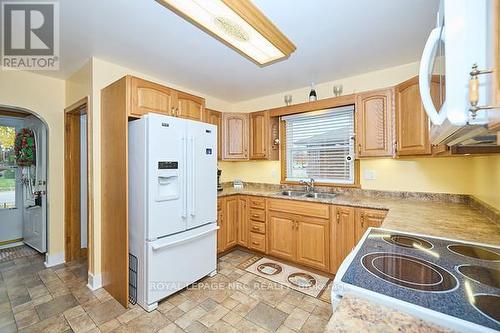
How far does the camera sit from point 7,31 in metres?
1.86

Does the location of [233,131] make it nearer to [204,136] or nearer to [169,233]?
[204,136]

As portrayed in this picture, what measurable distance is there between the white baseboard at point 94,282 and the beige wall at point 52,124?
94cm

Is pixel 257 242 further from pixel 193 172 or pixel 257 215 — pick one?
pixel 193 172

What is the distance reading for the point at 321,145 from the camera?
10.5 ft

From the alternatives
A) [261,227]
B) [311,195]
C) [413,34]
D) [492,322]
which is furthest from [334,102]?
[492,322]

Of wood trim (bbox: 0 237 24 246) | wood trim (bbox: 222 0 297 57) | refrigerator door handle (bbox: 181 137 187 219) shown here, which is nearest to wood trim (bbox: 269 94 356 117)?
wood trim (bbox: 222 0 297 57)

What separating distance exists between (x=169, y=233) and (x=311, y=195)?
188 cm

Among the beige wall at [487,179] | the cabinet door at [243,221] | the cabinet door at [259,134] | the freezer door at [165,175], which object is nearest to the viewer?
the beige wall at [487,179]

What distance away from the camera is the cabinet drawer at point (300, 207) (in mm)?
2530

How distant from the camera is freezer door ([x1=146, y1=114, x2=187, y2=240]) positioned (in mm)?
1949

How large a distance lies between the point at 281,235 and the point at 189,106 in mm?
1960

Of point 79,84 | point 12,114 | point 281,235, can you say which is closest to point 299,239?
point 281,235

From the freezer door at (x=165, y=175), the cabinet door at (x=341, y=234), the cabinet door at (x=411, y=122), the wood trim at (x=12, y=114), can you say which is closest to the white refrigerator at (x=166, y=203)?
the freezer door at (x=165, y=175)

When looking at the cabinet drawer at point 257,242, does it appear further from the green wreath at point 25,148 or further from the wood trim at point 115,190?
the green wreath at point 25,148
